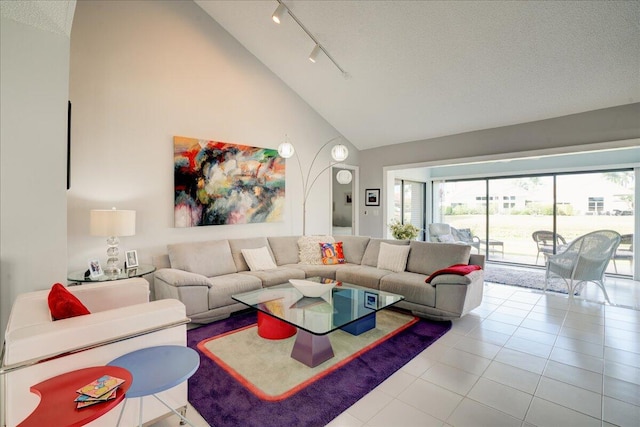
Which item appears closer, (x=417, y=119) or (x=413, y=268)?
(x=413, y=268)

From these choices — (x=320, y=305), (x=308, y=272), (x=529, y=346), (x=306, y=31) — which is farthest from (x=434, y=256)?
(x=306, y=31)

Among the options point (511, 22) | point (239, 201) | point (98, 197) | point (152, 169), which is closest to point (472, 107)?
point (511, 22)

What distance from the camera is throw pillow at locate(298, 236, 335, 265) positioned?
481cm

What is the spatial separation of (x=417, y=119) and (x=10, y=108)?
507cm

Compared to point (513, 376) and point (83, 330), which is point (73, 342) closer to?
point (83, 330)

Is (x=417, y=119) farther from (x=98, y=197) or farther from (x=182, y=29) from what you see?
(x=98, y=197)

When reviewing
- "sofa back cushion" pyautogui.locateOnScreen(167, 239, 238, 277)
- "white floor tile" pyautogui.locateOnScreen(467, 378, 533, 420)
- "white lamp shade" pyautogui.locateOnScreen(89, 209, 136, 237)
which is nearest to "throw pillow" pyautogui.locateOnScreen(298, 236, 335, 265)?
"sofa back cushion" pyautogui.locateOnScreen(167, 239, 238, 277)

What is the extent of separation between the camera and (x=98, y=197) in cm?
341

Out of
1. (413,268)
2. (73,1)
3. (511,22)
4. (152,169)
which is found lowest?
(413,268)

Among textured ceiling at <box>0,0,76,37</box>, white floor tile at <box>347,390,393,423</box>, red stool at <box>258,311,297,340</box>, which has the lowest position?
white floor tile at <box>347,390,393,423</box>

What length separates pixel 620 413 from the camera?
197 cm

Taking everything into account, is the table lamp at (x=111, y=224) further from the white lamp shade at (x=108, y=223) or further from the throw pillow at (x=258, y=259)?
the throw pillow at (x=258, y=259)

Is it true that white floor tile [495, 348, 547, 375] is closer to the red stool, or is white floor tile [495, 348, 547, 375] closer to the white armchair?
the red stool

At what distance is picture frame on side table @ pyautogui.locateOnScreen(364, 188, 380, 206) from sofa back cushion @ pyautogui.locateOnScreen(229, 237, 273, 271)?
2.81m
